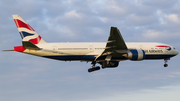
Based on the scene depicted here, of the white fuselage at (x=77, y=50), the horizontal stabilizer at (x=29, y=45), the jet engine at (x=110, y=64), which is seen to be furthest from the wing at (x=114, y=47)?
the horizontal stabilizer at (x=29, y=45)

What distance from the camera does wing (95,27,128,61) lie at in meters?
36.1

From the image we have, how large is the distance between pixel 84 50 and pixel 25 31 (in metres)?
11.0

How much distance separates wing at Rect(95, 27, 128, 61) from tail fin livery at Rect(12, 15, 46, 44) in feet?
38.0

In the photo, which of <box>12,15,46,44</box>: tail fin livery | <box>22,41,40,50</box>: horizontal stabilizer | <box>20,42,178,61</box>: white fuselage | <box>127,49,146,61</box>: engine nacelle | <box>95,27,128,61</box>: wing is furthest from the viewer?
<box>12,15,46,44</box>: tail fin livery

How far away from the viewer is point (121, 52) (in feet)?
132

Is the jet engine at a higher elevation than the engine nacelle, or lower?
lower

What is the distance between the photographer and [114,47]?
39156 millimetres

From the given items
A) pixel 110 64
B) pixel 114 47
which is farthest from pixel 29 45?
pixel 110 64

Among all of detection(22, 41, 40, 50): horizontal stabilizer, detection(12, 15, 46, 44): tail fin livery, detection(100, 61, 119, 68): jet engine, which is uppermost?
detection(12, 15, 46, 44): tail fin livery

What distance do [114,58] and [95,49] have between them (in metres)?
3.77

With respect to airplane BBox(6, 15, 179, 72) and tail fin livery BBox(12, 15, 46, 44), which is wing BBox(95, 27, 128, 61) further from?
tail fin livery BBox(12, 15, 46, 44)

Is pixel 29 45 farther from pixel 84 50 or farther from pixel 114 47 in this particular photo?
pixel 114 47

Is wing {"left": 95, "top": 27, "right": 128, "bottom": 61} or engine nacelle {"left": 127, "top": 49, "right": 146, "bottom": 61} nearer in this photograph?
wing {"left": 95, "top": 27, "right": 128, "bottom": 61}

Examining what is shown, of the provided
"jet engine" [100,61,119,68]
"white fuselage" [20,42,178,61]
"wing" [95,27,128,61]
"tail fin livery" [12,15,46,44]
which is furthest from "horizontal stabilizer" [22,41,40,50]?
"jet engine" [100,61,119,68]
